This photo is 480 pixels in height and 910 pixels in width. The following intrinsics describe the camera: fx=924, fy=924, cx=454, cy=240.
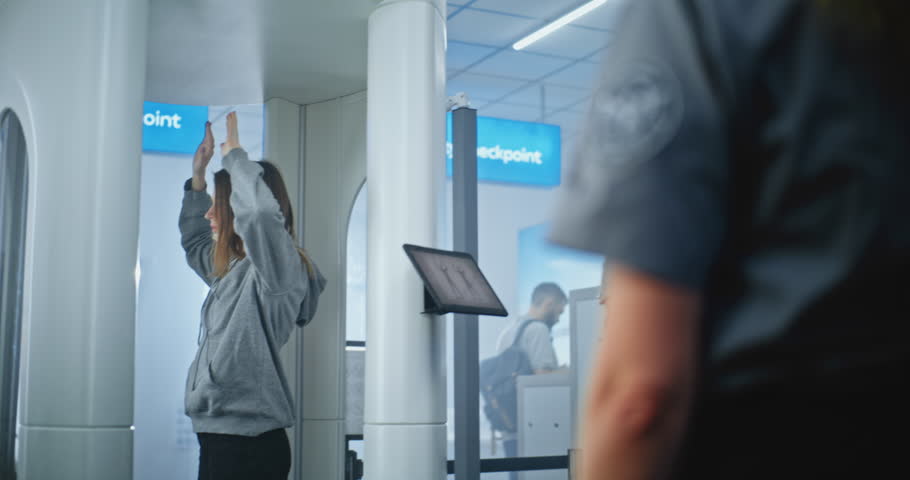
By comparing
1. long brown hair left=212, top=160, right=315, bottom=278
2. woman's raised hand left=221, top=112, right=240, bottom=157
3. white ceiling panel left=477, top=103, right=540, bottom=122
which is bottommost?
long brown hair left=212, top=160, right=315, bottom=278

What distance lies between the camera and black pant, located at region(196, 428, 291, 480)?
Result: 9.41 feet

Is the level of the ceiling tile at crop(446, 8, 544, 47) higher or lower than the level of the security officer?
higher

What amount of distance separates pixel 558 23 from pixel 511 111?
106 inches

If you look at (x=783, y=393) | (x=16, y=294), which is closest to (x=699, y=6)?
(x=783, y=393)

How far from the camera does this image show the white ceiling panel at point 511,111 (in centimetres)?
1044

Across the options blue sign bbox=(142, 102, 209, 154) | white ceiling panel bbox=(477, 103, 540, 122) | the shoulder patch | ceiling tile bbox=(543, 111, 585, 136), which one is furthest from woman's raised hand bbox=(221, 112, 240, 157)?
ceiling tile bbox=(543, 111, 585, 136)

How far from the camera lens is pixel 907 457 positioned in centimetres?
55

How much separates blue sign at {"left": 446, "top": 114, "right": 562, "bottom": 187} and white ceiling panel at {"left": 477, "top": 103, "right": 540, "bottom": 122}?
1.80 meters

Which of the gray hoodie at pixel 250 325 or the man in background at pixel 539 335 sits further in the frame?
the man in background at pixel 539 335

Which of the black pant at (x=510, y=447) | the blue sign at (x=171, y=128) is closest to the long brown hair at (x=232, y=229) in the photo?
the blue sign at (x=171, y=128)

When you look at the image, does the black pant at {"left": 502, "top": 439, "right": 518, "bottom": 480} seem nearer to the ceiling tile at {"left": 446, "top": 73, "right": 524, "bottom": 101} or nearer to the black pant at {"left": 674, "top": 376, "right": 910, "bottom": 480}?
the ceiling tile at {"left": 446, "top": 73, "right": 524, "bottom": 101}

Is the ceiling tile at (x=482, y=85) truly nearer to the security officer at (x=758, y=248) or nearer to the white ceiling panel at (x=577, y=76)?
the white ceiling panel at (x=577, y=76)

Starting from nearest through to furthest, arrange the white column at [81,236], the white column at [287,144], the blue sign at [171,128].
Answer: the white column at [81,236], the white column at [287,144], the blue sign at [171,128]

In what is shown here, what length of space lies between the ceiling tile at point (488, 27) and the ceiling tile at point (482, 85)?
3.23 ft
